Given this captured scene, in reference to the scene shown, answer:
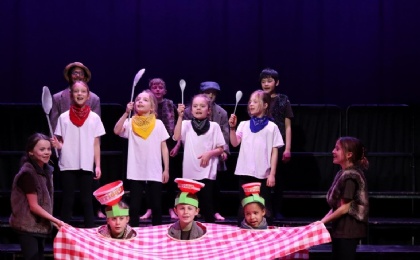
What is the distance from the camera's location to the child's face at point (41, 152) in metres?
5.21

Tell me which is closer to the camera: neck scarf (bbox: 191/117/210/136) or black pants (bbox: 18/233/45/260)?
black pants (bbox: 18/233/45/260)

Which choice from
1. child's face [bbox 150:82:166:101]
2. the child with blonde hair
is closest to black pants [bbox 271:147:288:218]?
the child with blonde hair

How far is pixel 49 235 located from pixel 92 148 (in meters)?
1.10

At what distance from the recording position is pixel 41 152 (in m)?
5.21

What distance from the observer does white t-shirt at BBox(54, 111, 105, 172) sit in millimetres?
6074

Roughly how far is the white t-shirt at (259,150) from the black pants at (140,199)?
0.73 m

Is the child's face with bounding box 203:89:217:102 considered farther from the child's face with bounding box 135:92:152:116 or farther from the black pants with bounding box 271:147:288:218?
the child's face with bounding box 135:92:152:116

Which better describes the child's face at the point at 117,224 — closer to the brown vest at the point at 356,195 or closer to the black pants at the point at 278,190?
the brown vest at the point at 356,195

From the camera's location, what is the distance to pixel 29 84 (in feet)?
26.8

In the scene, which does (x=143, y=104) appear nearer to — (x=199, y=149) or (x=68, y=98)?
(x=199, y=149)

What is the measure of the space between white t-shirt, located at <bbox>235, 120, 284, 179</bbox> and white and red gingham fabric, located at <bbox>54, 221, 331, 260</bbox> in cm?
146

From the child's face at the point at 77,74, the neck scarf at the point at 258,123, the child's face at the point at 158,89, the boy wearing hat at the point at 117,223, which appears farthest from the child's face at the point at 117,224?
the child's face at the point at 158,89

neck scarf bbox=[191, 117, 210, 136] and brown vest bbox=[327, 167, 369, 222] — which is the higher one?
neck scarf bbox=[191, 117, 210, 136]

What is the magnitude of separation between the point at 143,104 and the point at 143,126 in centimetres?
19
